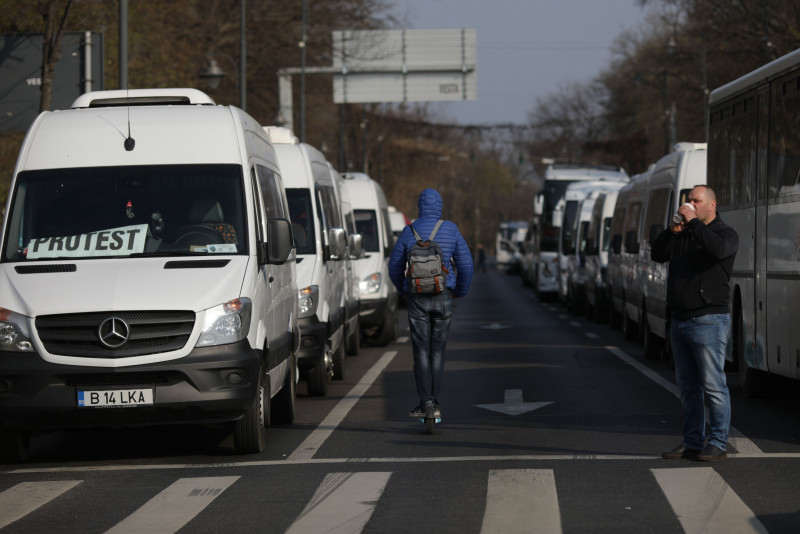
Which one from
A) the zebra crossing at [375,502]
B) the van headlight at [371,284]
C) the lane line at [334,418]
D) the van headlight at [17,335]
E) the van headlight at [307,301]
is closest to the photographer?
the zebra crossing at [375,502]

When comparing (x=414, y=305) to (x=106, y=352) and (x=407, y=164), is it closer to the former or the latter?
(x=106, y=352)

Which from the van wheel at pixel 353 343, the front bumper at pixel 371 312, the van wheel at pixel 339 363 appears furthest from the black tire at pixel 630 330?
the van wheel at pixel 339 363

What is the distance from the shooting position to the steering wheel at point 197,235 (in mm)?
10656

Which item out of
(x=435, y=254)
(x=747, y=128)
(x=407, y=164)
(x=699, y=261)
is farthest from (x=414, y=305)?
(x=407, y=164)

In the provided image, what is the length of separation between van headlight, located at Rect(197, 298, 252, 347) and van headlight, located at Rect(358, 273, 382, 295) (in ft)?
38.0

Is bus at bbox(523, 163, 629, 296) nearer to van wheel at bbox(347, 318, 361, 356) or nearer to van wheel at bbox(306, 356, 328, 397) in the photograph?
van wheel at bbox(347, 318, 361, 356)

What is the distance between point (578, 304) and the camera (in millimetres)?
34375

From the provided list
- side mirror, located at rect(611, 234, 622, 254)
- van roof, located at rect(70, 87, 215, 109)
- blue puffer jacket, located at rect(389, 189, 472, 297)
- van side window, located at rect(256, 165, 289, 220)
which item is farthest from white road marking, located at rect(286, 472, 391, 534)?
side mirror, located at rect(611, 234, 622, 254)

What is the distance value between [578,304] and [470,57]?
45.2 feet

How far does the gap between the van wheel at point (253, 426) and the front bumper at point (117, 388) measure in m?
0.37

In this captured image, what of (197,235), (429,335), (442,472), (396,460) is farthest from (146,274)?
(429,335)

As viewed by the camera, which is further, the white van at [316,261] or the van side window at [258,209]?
the white van at [316,261]

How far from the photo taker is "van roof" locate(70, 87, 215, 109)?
Answer: 39.1 ft

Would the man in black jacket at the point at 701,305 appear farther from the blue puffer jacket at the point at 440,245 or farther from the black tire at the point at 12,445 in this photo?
the black tire at the point at 12,445
